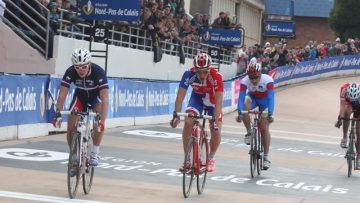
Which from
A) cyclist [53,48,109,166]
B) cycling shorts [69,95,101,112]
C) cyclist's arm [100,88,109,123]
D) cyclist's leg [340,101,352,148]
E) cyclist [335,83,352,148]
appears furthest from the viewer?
cyclist's leg [340,101,352,148]

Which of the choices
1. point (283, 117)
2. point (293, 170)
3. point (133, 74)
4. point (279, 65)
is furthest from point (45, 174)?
point (279, 65)

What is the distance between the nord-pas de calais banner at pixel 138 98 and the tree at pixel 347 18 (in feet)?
154

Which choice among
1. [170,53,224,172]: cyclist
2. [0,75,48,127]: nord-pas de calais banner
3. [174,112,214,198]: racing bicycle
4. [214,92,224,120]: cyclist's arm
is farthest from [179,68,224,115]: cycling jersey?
[0,75,48,127]: nord-pas de calais banner

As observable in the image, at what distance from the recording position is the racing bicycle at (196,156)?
11211mm

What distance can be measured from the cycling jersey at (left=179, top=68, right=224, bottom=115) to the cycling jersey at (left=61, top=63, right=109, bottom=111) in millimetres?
1195

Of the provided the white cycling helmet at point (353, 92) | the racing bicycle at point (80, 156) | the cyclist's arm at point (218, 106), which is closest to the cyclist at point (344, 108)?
the white cycling helmet at point (353, 92)

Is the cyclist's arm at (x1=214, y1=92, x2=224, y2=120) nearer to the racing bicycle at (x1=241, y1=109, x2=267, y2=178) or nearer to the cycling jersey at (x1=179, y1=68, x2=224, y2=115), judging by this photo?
the cycling jersey at (x1=179, y1=68, x2=224, y2=115)

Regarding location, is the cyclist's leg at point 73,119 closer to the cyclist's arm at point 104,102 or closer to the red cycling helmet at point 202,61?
the cyclist's arm at point 104,102

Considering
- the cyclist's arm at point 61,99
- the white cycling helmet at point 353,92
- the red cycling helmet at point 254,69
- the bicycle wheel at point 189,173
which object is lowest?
the bicycle wheel at point 189,173

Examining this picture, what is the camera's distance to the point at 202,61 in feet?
37.2

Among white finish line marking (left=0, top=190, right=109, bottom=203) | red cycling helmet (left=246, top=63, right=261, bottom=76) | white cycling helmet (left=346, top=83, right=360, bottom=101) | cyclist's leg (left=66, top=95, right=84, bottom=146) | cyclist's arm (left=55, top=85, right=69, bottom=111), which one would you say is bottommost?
white finish line marking (left=0, top=190, right=109, bottom=203)

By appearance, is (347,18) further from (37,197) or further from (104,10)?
(37,197)

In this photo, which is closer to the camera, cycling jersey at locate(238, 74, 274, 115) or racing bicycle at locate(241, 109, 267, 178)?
racing bicycle at locate(241, 109, 267, 178)

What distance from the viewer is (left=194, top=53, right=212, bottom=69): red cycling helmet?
11.3 meters
